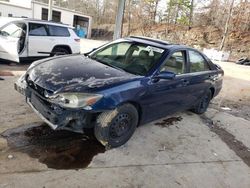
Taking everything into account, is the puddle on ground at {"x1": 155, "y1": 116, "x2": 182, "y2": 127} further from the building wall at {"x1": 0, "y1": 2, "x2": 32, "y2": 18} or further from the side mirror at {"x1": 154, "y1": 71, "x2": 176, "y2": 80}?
the building wall at {"x1": 0, "y1": 2, "x2": 32, "y2": 18}

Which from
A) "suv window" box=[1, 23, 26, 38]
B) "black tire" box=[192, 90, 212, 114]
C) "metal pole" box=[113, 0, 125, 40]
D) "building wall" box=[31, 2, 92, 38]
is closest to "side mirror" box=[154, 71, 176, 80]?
"black tire" box=[192, 90, 212, 114]

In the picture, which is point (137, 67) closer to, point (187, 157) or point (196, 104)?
point (187, 157)

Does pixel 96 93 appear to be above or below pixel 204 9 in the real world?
below

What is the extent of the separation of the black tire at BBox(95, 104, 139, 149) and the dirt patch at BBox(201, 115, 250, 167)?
198 cm

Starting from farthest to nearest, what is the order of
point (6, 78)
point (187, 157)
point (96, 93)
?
point (6, 78) → point (187, 157) → point (96, 93)

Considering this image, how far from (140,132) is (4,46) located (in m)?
5.67

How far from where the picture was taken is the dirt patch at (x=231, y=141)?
488 cm

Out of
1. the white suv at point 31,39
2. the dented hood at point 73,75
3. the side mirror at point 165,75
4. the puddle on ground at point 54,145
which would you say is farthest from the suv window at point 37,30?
the side mirror at point 165,75

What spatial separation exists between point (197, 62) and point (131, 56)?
1.64 m

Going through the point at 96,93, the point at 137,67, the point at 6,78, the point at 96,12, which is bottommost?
the point at 6,78

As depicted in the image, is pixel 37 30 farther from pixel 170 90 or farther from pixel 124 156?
pixel 124 156

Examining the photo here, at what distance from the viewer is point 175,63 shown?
5051mm

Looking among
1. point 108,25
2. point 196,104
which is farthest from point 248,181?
point 108,25

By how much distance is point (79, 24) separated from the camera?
36000mm
